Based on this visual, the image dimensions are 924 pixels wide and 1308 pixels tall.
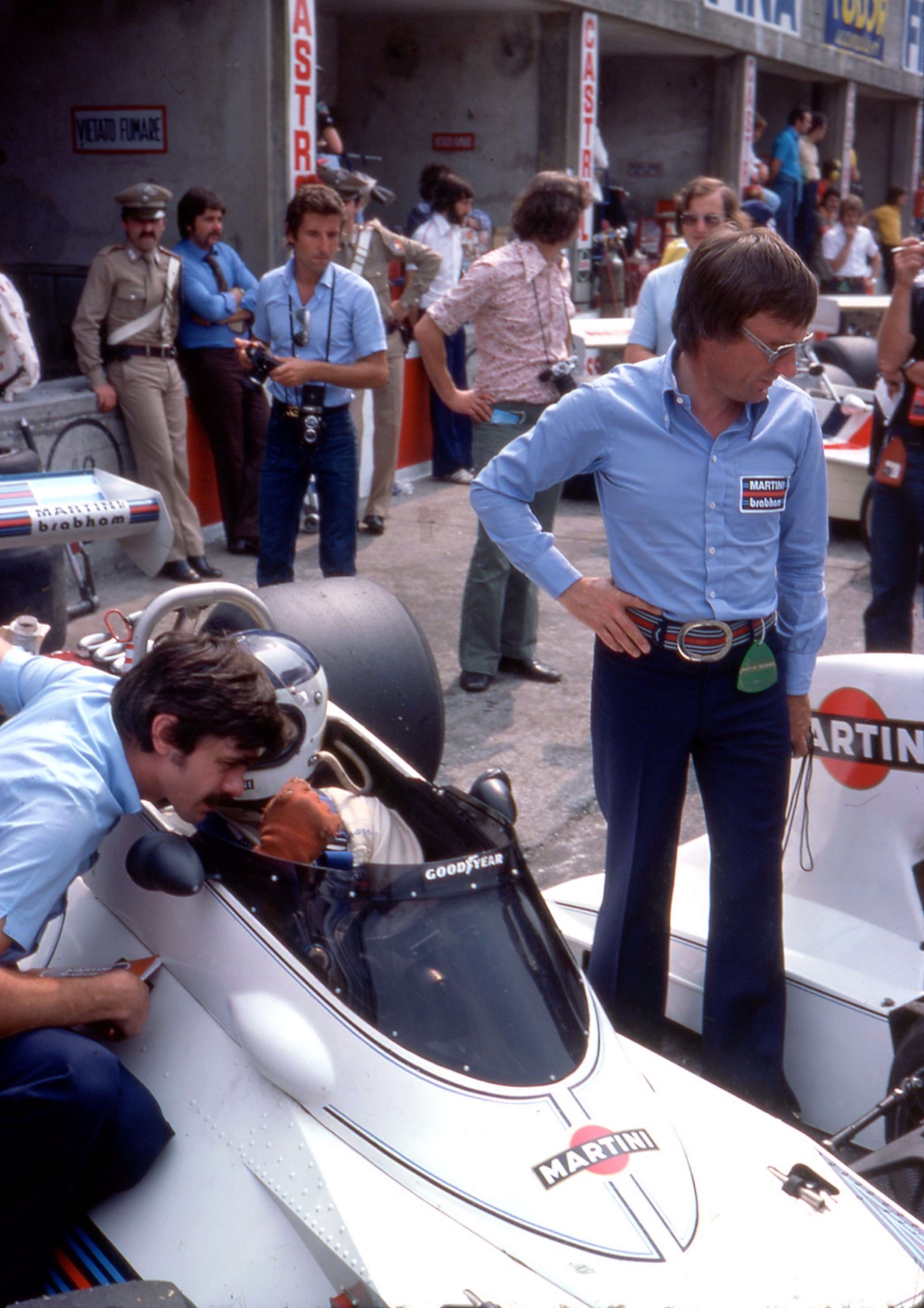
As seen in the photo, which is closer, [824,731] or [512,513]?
[512,513]

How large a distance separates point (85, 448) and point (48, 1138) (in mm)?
5277

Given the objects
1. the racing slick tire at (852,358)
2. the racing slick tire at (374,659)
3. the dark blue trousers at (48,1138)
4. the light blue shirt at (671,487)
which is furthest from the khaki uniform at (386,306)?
the dark blue trousers at (48,1138)

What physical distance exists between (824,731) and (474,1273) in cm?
168

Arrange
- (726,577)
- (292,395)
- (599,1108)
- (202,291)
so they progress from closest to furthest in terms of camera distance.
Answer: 1. (599,1108)
2. (726,577)
3. (292,395)
4. (202,291)

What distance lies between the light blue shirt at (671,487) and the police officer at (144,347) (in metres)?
4.38

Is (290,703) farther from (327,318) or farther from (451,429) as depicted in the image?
(451,429)

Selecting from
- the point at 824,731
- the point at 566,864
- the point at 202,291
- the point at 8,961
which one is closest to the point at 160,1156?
the point at 8,961

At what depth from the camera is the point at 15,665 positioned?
8.70ft

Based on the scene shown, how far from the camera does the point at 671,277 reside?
4.97m

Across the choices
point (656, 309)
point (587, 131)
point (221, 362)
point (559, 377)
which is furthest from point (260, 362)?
point (587, 131)

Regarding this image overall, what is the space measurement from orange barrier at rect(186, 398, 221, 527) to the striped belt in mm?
5143

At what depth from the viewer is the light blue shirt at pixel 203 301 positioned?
7152 millimetres

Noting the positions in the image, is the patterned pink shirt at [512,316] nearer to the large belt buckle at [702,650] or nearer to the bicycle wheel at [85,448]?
the bicycle wheel at [85,448]

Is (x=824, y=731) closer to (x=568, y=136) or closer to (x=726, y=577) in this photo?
(x=726, y=577)
